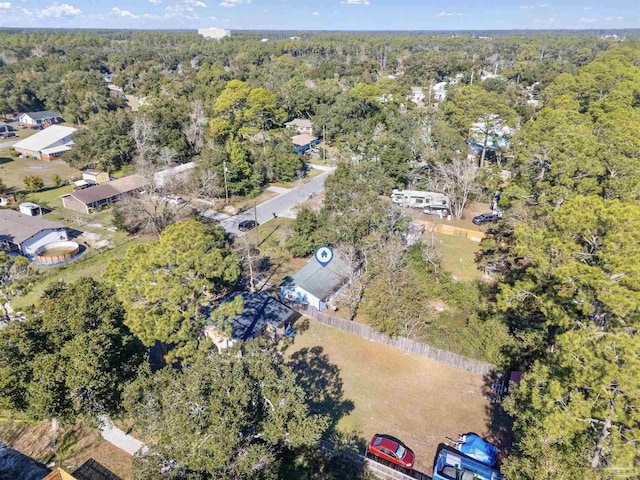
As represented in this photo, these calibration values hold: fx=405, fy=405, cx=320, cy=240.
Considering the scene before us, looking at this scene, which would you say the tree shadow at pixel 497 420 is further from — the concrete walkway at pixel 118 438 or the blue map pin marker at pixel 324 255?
the concrete walkway at pixel 118 438

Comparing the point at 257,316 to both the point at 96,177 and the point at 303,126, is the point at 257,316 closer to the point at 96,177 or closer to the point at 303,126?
the point at 96,177

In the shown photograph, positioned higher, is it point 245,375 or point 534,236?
point 534,236

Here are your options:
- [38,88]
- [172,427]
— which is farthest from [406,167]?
[38,88]

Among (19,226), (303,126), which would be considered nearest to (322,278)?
(19,226)

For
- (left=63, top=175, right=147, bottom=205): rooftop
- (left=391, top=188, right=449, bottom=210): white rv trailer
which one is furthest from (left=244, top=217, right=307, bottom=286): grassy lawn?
(left=63, top=175, right=147, bottom=205): rooftop

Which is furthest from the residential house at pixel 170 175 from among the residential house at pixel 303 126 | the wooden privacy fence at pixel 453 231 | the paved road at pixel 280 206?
the residential house at pixel 303 126

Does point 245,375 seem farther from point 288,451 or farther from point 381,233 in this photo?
point 381,233

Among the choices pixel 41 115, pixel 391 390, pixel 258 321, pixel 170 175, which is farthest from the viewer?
pixel 41 115
